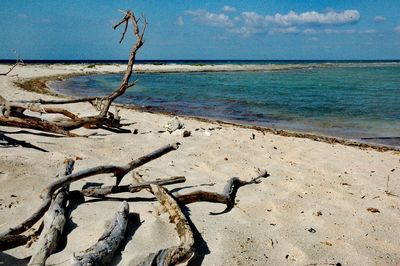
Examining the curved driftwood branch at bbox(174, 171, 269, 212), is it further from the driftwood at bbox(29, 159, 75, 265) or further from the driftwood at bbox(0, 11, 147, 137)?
the driftwood at bbox(0, 11, 147, 137)

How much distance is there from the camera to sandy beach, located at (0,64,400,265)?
141 inches

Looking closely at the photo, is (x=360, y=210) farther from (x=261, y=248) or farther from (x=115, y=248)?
(x=115, y=248)

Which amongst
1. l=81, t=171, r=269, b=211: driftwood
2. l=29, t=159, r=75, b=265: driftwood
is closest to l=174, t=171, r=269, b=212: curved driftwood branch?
l=81, t=171, r=269, b=211: driftwood

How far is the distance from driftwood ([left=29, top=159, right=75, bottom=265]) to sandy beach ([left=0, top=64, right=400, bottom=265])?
0.09 metres

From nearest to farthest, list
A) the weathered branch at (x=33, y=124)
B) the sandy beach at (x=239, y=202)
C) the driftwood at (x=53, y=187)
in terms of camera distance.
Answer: the driftwood at (x=53, y=187) → the sandy beach at (x=239, y=202) → the weathered branch at (x=33, y=124)

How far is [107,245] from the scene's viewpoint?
10.1 ft

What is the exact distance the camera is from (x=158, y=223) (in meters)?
3.87

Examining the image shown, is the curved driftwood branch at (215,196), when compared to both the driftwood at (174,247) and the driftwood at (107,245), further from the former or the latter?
the driftwood at (107,245)

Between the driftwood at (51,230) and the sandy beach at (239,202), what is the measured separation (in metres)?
0.09

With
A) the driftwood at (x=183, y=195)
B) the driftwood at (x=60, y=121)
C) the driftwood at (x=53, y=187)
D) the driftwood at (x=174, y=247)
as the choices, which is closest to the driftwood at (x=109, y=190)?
the driftwood at (x=183, y=195)

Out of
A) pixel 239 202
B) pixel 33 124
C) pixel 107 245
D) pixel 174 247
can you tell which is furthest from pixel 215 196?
pixel 33 124

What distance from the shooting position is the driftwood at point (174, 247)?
9.70ft

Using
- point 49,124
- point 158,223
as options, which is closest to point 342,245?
point 158,223

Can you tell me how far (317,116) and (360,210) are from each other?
1027cm
